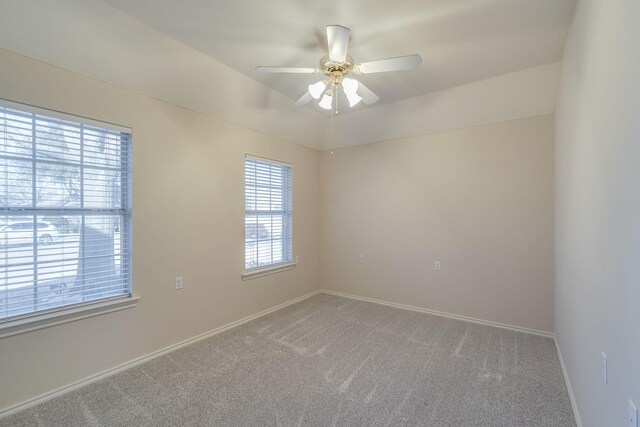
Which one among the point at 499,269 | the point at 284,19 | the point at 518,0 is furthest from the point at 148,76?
the point at 499,269

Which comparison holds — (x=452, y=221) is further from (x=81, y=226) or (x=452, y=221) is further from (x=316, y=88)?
(x=81, y=226)

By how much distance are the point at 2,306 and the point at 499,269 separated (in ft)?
14.4

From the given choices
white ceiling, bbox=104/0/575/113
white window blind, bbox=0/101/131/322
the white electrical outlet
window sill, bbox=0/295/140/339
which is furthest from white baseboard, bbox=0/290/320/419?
the white electrical outlet

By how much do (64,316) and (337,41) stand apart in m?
2.76

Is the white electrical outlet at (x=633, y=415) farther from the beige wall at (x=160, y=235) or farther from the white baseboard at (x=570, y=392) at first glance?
the beige wall at (x=160, y=235)

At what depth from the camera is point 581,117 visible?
1731 mm

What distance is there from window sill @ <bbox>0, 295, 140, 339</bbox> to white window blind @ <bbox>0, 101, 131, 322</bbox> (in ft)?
0.16

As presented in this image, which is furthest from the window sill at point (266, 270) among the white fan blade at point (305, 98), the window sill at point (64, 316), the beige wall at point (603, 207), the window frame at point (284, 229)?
the beige wall at point (603, 207)

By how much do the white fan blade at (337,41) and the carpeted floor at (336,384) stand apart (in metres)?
2.46

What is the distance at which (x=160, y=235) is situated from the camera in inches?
103

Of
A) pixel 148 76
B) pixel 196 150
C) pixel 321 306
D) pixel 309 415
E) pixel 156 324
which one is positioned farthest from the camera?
pixel 321 306

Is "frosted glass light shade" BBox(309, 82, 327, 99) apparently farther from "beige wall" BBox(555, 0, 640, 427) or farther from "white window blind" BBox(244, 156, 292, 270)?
"beige wall" BBox(555, 0, 640, 427)

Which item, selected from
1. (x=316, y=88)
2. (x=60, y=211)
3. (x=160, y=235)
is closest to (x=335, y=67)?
(x=316, y=88)

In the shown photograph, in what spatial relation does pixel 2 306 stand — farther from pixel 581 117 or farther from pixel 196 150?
pixel 581 117
